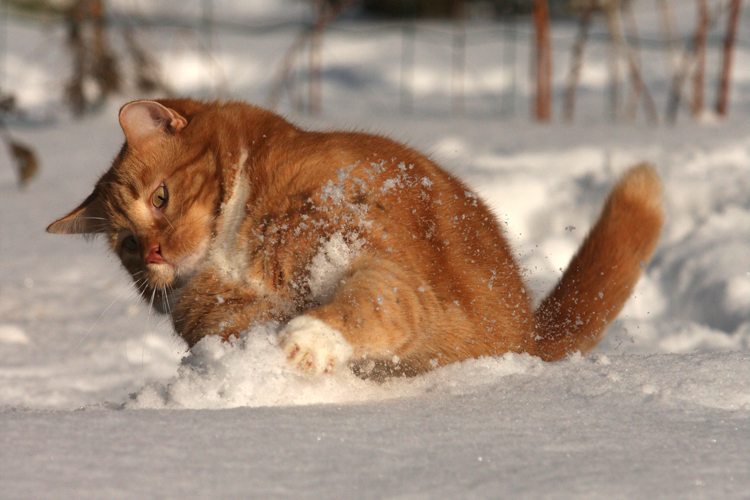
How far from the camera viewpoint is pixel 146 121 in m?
1.74

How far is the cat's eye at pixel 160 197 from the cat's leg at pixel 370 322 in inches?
20.9

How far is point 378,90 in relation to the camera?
810cm

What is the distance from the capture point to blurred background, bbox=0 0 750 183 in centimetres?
511

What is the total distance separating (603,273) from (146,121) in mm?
1192

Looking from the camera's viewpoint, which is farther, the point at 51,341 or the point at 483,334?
the point at 51,341

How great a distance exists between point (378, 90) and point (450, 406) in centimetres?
716

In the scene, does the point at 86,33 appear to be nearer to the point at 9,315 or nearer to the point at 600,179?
the point at 9,315

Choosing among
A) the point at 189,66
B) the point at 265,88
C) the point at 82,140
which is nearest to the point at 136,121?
the point at 82,140

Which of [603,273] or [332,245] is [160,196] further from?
[603,273]

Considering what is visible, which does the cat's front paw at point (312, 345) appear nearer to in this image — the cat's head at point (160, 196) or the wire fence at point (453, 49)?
the cat's head at point (160, 196)

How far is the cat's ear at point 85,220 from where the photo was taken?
73.9 inches

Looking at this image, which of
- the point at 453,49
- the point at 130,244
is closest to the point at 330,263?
the point at 130,244

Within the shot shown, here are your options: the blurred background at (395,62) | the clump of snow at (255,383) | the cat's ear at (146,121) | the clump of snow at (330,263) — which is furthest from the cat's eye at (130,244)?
the blurred background at (395,62)

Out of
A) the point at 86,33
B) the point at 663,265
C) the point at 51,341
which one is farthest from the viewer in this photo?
the point at 86,33
